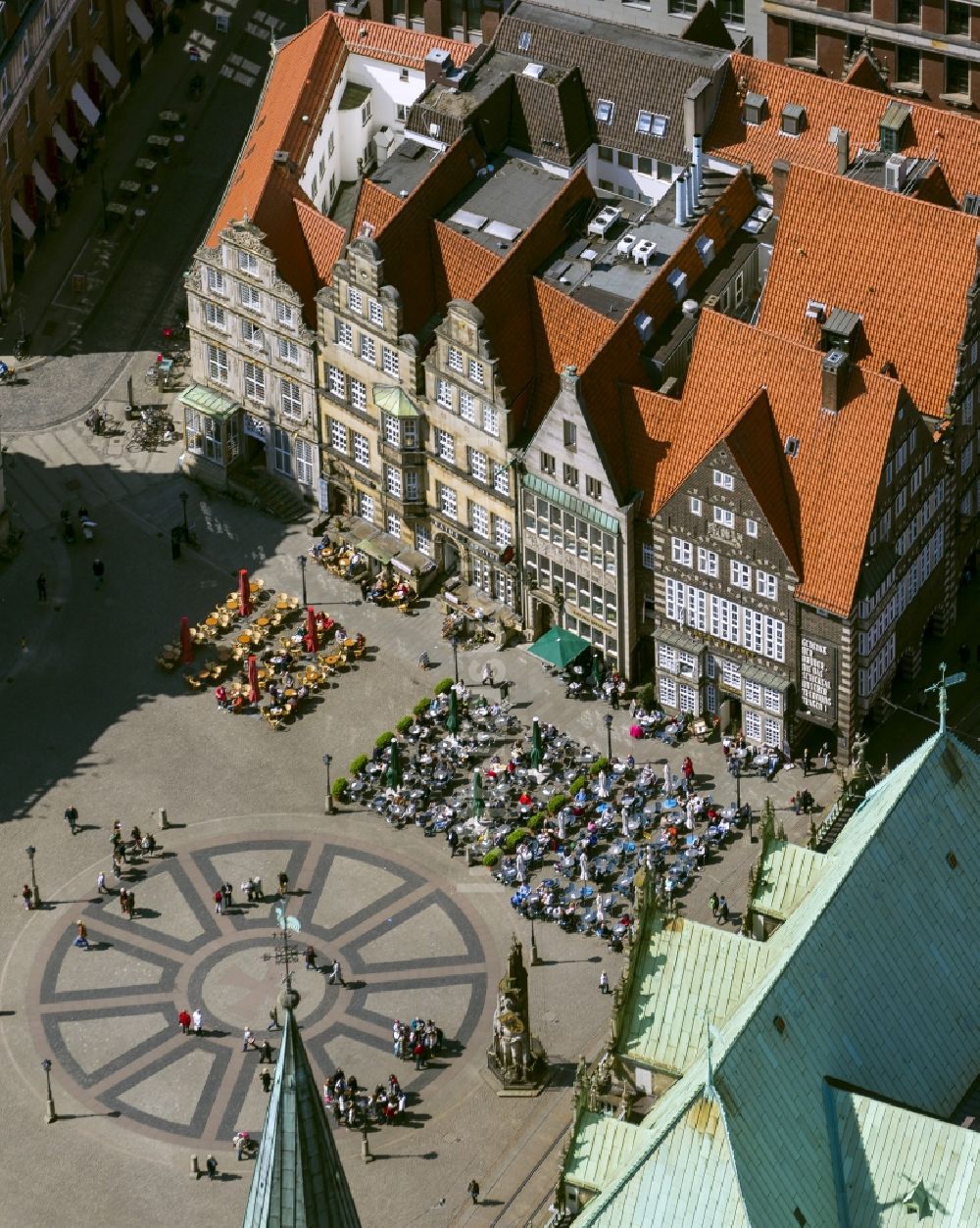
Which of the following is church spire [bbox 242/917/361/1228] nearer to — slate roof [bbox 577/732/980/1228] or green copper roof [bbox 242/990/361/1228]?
green copper roof [bbox 242/990/361/1228]

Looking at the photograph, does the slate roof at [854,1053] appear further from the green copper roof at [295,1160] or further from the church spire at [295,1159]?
the church spire at [295,1159]

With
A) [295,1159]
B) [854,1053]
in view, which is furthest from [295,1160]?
[854,1053]

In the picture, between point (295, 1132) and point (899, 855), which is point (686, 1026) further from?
point (295, 1132)

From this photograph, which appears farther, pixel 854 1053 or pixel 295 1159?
pixel 854 1053

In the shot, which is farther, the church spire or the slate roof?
the slate roof

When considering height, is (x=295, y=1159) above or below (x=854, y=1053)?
below

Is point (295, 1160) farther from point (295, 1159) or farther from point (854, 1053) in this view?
point (854, 1053)

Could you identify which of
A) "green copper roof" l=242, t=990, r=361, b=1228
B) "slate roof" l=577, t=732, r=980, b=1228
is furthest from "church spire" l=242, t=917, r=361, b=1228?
"slate roof" l=577, t=732, r=980, b=1228
